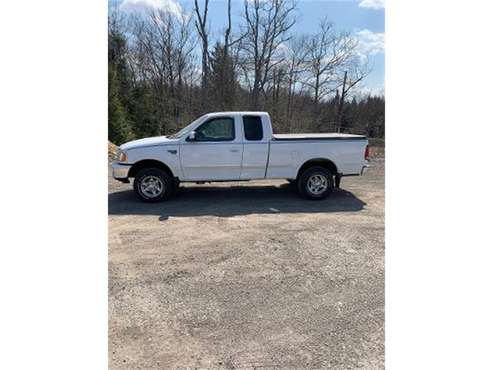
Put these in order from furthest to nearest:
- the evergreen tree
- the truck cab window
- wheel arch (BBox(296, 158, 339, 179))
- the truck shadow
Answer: the evergreen tree < wheel arch (BBox(296, 158, 339, 179)) < the truck cab window < the truck shadow

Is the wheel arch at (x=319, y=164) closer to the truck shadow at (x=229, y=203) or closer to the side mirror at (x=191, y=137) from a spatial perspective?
the truck shadow at (x=229, y=203)

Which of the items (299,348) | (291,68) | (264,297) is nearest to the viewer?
(299,348)

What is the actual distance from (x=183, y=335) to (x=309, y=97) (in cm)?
2099

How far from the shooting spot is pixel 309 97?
22.1 metres

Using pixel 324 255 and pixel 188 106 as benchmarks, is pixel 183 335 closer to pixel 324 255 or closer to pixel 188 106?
pixel 324 255

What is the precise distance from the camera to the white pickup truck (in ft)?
23.7

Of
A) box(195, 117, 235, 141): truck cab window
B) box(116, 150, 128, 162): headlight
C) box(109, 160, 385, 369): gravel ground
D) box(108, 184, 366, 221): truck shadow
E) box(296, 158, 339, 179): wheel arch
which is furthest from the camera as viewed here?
box(296, 158, 339, 179): wheel arch

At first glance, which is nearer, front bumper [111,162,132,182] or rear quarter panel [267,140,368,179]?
front bumper [111,162,132,182]

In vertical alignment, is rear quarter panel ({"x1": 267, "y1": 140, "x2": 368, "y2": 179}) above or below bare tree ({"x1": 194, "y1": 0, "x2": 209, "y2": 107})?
below

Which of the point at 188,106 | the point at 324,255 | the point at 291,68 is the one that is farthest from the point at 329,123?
the point at 324,255

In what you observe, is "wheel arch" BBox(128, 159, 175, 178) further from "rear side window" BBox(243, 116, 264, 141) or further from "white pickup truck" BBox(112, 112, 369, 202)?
"rear side window" BBox(243, 116, 264, 141)

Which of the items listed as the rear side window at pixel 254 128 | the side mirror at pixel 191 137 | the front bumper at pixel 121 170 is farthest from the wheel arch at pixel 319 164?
the front bumper at pixel 121 170

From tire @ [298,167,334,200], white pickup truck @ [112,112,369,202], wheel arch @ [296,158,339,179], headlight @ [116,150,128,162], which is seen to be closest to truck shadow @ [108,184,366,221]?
tire @ [298,167,334,200]

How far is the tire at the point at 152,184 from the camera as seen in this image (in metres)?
7.23
